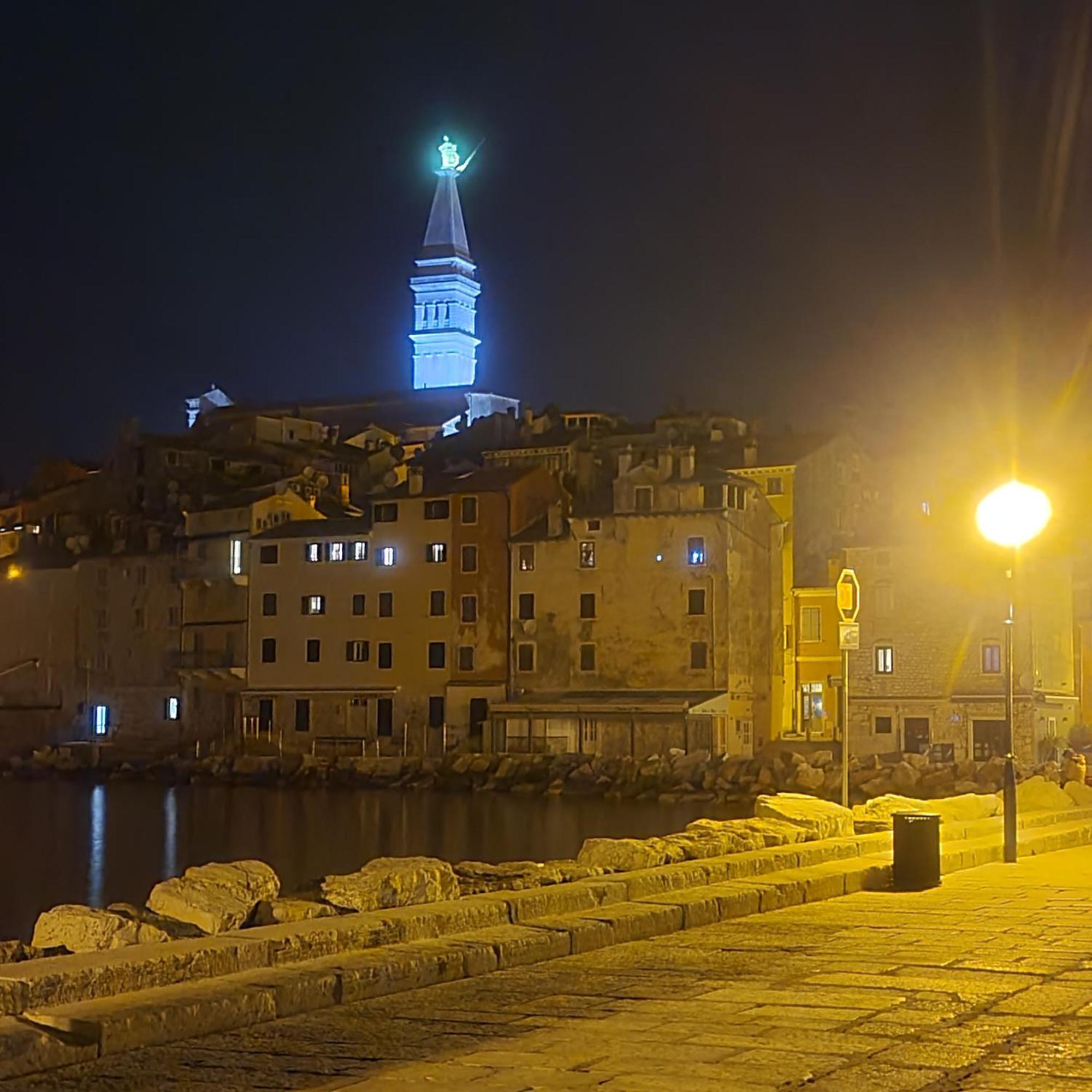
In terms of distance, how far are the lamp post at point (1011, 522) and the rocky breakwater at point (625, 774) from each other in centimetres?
2987

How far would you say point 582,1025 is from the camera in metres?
7.09

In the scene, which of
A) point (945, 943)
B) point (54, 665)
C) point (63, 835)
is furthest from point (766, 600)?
point (945, 943)

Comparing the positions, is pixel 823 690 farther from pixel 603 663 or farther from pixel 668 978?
pixel 668 978

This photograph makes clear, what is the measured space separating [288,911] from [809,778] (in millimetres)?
42002

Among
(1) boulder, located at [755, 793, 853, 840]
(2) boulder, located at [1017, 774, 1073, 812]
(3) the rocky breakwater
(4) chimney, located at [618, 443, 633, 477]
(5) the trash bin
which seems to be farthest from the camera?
(4) chimney, located at [618, 443, 633, 477]

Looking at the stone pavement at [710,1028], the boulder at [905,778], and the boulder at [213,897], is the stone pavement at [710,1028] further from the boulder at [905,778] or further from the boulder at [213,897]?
the boulder at [905,778]

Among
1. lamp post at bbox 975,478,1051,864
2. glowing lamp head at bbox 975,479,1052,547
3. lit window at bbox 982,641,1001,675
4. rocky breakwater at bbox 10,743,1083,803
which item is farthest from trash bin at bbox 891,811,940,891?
lit window at bbox 982,641,1001,675

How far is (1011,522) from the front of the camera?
1452 centimetres

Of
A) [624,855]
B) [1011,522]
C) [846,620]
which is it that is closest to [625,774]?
[846,620]

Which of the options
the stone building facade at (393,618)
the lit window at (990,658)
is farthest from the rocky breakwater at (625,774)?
the lit window at (990,658)

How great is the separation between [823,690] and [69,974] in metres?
53.5

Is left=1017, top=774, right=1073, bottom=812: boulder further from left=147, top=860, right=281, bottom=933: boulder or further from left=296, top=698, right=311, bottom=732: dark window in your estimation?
left=296, top=698, right=311, bottom=732: dark window

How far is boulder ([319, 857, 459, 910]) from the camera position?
10.6m

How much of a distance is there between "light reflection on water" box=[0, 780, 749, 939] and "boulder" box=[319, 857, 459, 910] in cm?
1484
